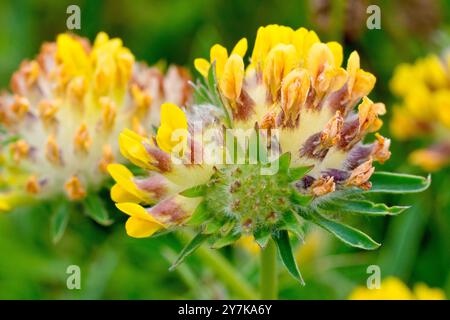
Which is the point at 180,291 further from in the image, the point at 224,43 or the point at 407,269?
the point at 224,43

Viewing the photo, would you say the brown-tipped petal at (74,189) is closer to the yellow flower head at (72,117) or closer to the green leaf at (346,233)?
the yellow flower head at (72,117)

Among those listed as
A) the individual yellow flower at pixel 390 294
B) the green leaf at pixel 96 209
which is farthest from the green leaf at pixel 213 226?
the individual yellow flower at pixel 390 294

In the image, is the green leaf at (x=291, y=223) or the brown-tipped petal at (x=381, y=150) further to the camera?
the brown-tipped petal at (x=381, y=150)

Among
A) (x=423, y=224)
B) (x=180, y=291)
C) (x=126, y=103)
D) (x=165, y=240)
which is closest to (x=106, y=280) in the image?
(x=180, y=291)

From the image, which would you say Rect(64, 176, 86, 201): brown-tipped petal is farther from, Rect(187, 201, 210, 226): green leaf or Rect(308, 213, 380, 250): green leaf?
Rect(308, 213, 380, 250): green leaf

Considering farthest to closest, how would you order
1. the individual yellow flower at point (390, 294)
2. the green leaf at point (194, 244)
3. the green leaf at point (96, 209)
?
the individual yellow flower at point (390, 294)
the green leaf at point (96, 209)
the green leaf at point (194, 244)

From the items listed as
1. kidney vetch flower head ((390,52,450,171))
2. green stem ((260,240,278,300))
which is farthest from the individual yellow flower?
kidney vetch flower head ((390,52,450,171))

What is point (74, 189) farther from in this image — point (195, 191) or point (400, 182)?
point (400, 182)
